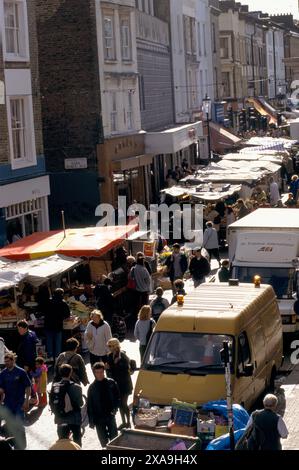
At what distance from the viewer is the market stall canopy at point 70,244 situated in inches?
942

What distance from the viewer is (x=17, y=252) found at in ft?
78.7

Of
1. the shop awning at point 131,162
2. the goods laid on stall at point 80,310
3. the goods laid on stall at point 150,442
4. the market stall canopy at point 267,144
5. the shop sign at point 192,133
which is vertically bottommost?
the goods laid on stall at point 80,310

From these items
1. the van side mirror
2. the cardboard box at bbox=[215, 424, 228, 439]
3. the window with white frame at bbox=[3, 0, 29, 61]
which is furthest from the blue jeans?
the window with white frame at bbox=[3, 0, 29, 61]

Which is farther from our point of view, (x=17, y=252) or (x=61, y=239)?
(x=61, y=239)

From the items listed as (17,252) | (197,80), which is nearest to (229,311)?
(17,252)

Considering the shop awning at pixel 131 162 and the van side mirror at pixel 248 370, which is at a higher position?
the shop awning at pixel 131 162

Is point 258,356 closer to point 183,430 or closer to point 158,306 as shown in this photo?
point 183,430

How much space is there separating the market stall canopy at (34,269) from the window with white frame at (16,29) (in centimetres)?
1094

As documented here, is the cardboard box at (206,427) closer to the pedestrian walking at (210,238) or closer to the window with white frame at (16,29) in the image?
the pedestrian walking at (210,238)

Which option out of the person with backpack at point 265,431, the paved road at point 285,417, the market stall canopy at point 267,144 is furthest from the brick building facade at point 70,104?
the person with backpack at point 265,431

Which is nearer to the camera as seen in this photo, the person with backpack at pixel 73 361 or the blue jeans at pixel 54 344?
the person with backpack at pixel 73 361

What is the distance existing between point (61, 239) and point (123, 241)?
63.7 inches

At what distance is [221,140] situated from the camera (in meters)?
61.8
